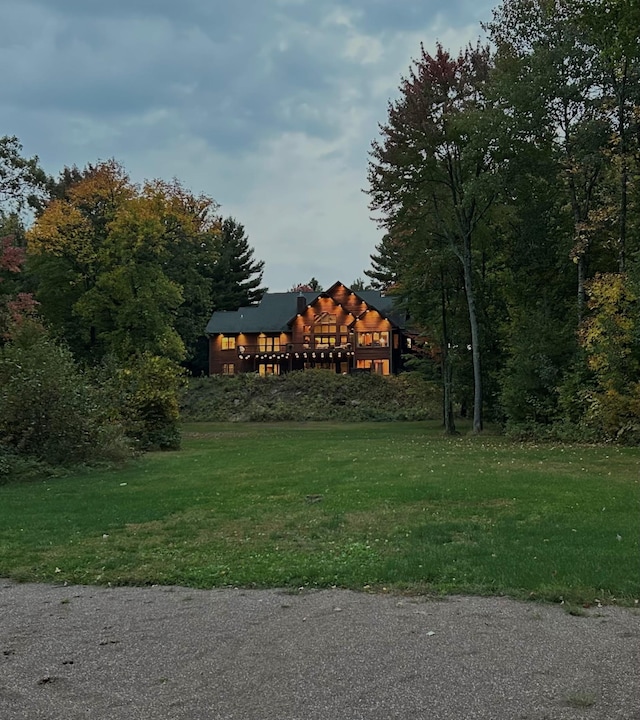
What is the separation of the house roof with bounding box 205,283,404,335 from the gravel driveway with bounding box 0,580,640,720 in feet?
160

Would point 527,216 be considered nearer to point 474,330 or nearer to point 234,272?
point 474,330

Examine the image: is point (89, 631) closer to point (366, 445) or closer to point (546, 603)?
point (546, 603)

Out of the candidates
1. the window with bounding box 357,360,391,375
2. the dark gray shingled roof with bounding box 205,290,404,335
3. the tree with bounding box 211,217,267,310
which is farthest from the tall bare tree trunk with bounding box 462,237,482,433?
the tree with bounding box 211,217,267,310

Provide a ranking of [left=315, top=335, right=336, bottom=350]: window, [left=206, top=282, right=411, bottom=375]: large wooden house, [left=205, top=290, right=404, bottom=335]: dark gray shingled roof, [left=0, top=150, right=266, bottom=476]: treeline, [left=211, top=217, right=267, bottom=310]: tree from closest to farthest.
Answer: [left=0, top=150, right=266, bottom=476]: treeline → [left=206, top=282, right=411, bottom=375]: large wooden house → [left=315, top=335, right=336, bottom=350]: window → [left=205, top=290, right=404, bottom=335]: dark gray shingled roof → [left=211, top=217, right=267, bottom=310]: tree

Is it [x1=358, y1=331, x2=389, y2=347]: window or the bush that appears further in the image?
[x1=358, y1=331, x2=389, y2=347]: window

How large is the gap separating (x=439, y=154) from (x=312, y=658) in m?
23.3

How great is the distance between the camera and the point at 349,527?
7.63 metres

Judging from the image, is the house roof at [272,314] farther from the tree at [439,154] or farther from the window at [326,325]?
the tree at [439,154]

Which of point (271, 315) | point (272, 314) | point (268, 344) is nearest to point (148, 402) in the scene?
point (268, 344)

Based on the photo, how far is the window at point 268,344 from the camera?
54.9 meters

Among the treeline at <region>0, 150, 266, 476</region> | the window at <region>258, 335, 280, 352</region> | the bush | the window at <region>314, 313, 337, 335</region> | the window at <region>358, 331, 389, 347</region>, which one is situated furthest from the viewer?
the window at <region>258, 335, 280, 352</region>

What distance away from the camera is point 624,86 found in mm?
18938

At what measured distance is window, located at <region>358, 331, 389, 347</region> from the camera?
52.4 m

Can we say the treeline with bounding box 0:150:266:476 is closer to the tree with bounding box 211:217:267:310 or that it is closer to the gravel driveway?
the gravel driveway
